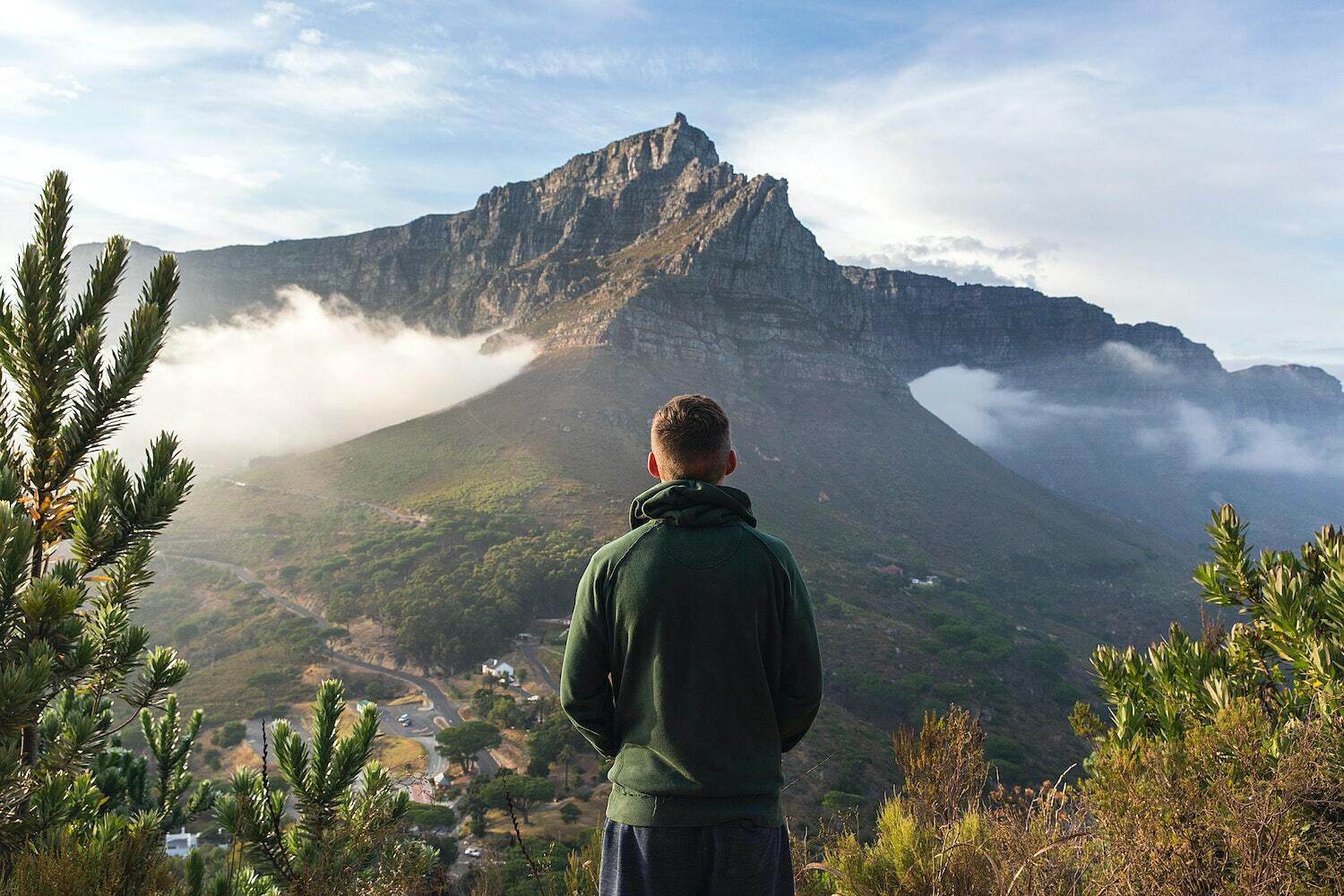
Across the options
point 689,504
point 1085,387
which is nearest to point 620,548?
point 689,504

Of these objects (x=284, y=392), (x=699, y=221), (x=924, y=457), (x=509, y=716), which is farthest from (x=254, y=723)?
(x=284, y=392)

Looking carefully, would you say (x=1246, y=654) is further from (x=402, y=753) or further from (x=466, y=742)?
(x=402, y=753)

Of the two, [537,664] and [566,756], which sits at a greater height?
[566,756]

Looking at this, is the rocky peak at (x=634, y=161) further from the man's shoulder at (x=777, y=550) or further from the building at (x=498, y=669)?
the man's shoulder at (x=777, y=550)

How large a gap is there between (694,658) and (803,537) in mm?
64912

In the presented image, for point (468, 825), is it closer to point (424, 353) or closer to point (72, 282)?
point (72, 282)

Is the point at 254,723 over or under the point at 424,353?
under

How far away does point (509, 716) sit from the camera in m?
31.7

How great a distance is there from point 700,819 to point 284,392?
135064 mm

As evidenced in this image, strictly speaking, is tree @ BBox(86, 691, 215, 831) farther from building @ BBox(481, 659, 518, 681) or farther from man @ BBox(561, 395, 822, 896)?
building @ BBox(481, 659, 518, 681)

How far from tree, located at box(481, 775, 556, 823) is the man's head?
23794 millimetres

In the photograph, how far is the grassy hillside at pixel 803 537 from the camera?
135ft

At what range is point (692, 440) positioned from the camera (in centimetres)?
223

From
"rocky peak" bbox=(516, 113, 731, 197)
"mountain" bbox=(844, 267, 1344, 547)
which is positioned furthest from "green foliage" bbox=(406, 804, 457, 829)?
"mountain" bbox=(844, 267, 1344, 547)
